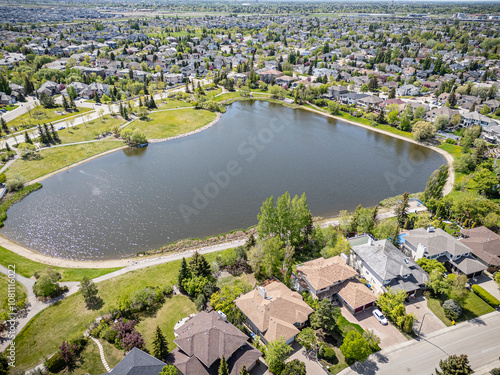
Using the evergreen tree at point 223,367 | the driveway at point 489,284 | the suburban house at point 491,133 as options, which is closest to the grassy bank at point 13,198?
the evergreen tree at point 223,367

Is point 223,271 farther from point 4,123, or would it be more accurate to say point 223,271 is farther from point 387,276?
point 4,123

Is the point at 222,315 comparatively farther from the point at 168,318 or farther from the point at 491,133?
the point at 491,133

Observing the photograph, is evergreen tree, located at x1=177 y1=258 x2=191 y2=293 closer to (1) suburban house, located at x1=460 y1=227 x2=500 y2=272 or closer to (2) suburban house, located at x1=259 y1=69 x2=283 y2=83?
(1) suburban house, located at x1=460 y1=227 x2=500 y2=272

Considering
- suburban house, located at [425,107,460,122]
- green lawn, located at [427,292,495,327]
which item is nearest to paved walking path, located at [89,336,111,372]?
green lawn, located at [427,292,495,327]

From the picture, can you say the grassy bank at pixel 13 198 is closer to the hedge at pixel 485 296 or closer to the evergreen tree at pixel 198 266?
the evergreen tree at pixel 198 266

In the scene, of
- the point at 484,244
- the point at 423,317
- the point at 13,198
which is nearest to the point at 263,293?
the point at 423,317

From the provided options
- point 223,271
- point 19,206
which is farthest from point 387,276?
point 19,206
